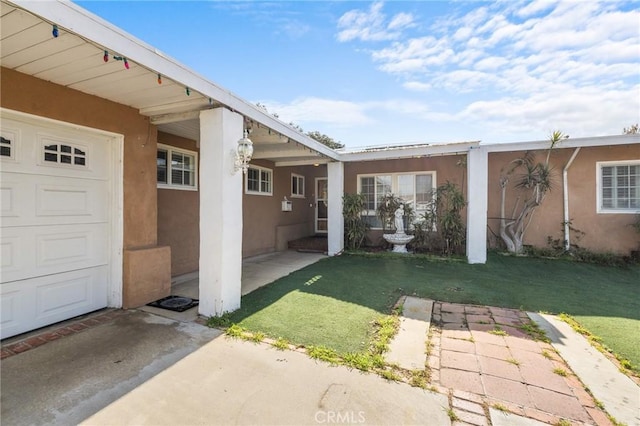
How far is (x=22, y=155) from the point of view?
332 cm

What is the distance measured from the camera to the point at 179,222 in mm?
6020

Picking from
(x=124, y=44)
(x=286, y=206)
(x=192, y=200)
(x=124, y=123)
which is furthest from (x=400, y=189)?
(x=124, y=44)

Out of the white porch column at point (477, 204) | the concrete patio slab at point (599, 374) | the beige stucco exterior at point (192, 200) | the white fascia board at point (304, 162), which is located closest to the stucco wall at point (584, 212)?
the beige stucco exterior at point (192, 200)

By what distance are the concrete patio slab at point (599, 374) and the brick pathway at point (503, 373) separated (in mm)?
107

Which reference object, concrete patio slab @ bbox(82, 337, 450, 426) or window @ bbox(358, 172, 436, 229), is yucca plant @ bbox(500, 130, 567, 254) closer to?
window @ bbox(358, 172, 436, 229)

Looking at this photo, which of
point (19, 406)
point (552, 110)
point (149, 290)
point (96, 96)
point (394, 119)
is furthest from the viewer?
point (394, 119)

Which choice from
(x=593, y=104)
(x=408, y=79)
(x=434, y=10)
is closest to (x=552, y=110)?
(x=593, y=104)

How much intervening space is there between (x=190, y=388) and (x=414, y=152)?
24.1 ft

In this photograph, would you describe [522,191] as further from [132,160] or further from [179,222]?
[132,160]

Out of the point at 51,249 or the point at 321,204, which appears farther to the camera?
the point at 321,204

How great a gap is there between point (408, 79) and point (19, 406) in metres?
9.07

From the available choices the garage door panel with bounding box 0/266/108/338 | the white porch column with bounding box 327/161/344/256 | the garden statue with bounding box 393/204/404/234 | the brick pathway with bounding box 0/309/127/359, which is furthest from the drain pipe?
the garage door panel with bounding box 0/266/108/338

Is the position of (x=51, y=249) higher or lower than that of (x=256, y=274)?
higher

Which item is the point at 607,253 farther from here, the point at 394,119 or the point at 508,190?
the point at 394,119
